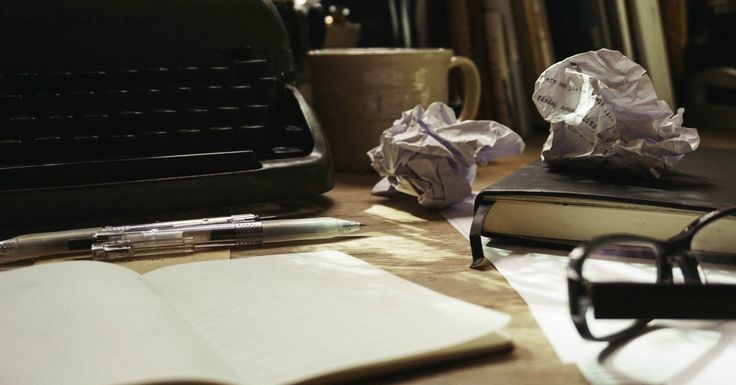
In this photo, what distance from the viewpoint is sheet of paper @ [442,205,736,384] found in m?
0.39

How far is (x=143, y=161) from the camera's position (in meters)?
0.73

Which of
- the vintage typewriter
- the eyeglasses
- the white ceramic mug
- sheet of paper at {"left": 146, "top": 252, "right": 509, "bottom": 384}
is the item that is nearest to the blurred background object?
the white ceramic mug

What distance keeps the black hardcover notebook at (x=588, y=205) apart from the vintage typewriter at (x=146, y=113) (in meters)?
0.25

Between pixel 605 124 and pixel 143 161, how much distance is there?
443 millimetres

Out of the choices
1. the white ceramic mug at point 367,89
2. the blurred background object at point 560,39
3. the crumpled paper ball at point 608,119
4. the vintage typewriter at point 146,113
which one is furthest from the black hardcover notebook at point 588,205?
the blurred background object at point 560,39

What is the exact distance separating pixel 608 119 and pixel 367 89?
1.32ft

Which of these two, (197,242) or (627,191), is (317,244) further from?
(627,191)

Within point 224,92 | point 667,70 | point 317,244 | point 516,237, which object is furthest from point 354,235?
point 667,70

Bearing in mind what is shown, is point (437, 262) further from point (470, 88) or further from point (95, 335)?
point (470, 88)

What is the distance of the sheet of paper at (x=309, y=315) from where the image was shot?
1.27 ft

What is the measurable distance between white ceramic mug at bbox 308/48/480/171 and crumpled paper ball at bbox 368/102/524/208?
169 mm

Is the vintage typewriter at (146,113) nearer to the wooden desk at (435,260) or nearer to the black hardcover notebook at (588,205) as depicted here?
the wooden desk at (435,260)

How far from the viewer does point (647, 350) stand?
0.42 m

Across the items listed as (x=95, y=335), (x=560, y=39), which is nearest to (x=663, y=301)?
(x=95, y=335)
